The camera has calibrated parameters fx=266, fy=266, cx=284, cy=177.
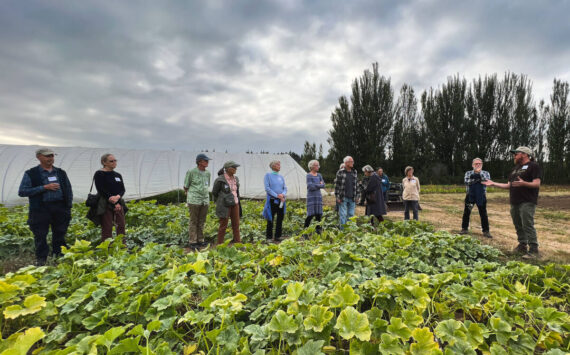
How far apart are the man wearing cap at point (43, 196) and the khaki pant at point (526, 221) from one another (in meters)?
6.80

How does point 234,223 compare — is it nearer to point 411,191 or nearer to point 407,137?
point 411,191

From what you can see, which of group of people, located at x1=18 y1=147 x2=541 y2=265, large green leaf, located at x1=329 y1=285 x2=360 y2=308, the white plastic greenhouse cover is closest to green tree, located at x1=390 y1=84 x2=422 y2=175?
the white plastic greenhouse cover

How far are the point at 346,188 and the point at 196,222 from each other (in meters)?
2.88

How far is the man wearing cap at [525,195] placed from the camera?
158 inches

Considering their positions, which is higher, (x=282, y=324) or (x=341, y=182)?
(x=341, y=182)

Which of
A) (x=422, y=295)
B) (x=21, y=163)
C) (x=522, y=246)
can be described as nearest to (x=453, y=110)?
(x=522, y=246)

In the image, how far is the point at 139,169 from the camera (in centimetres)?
1179

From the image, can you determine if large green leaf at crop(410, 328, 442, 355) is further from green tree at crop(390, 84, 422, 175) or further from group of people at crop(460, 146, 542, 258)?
green tree at crop(390, 84, 422, 175)

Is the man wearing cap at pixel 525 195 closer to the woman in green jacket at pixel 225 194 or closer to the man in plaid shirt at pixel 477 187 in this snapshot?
the man in plaid shirt at pixel 477 187

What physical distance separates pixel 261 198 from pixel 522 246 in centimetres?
959

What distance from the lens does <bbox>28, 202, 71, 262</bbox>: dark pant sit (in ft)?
11.8

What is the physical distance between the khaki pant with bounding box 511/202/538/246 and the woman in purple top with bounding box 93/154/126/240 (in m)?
6.11

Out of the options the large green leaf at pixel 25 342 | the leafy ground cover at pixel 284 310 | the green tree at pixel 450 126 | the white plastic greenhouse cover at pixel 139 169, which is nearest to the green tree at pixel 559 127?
the green tree at pixel 450 126

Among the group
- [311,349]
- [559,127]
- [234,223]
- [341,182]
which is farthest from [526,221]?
[559,127]
